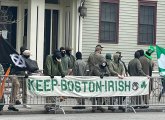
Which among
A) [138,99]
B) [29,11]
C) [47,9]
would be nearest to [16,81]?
[138,99]

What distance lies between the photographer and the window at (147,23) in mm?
25609

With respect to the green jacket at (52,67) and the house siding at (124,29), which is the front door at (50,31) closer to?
the house siding at (124,29)

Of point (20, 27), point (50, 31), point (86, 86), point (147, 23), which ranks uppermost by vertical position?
point (147, 23)

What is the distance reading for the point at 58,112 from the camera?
16.5 m

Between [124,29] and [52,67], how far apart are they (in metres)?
9.22

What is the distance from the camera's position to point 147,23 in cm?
2581

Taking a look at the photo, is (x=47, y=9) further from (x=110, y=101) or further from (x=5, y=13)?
(x=110, y=101)

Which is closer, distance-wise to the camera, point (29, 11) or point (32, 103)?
point (32, 103)

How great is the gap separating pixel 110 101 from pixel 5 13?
7.93m

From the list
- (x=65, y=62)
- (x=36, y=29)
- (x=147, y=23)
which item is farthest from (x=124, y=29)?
(x=65, y=62)

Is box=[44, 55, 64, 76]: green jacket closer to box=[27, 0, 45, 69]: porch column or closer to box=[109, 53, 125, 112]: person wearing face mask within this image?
box=[109, 53, 125, 112]: person wearing face mask

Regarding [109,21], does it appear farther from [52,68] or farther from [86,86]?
[52,68]

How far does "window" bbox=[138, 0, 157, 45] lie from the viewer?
2561cm

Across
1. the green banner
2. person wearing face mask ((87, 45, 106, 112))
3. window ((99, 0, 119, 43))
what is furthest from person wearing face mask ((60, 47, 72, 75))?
window ((99, 0, 119, 43))
